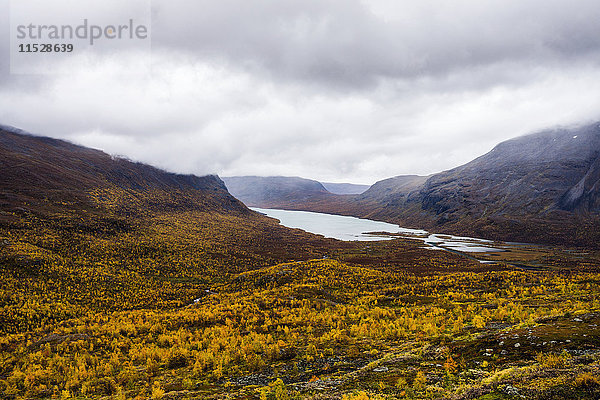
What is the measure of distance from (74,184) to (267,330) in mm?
121124

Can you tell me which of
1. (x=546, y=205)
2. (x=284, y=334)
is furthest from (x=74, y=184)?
(x=546, y=205)

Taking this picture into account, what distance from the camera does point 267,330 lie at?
72.2 ft

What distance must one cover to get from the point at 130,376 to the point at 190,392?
4.45m

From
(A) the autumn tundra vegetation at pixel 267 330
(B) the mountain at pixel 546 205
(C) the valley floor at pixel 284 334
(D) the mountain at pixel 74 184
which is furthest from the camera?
(B) the mountain at pixel 546 205

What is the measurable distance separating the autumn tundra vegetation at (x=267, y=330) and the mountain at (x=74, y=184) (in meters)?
21.5

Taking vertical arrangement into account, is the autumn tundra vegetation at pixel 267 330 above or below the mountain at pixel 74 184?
below

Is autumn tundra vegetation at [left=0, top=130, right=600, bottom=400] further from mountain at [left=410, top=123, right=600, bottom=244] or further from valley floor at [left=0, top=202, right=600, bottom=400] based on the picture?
mountain at [left=410, top=123, right=600, bottom=244]

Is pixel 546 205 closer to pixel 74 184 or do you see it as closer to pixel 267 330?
pixel 267 330

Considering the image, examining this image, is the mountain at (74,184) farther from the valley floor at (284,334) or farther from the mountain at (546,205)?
the mountain at (546,205)

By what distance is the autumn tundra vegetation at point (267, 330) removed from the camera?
1021cm

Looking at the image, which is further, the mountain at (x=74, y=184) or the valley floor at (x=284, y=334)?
the mountain at (x=74, y=184)

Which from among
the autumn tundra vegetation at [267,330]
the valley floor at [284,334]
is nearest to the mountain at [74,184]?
the autumn tundra vegetation at [267,330]

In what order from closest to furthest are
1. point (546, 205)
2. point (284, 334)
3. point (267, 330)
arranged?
point (284, 334) → point (267, 330) → point (546, 205)

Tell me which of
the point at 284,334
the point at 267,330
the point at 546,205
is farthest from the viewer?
the point at 546,205
